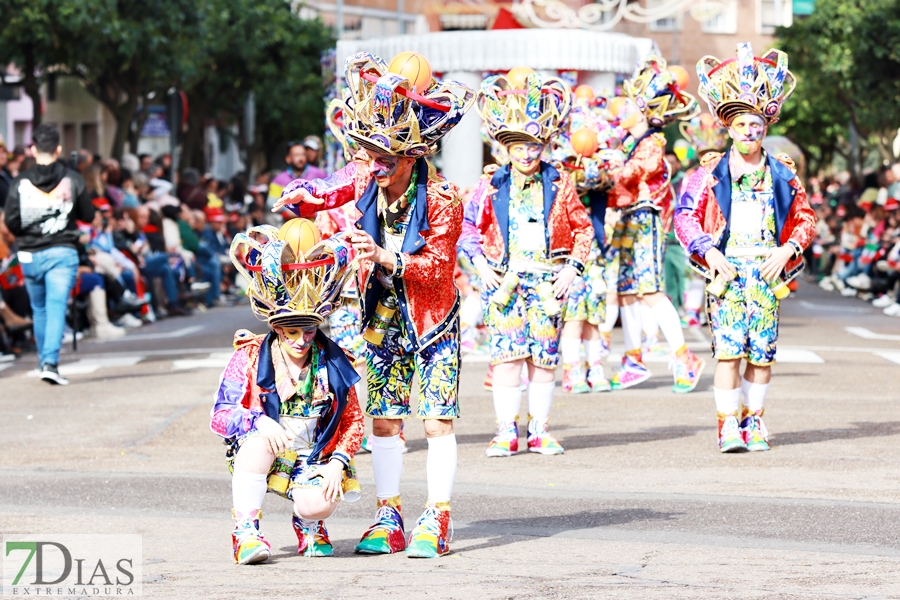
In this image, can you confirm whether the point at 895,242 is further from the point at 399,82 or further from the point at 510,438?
the point at 399,82

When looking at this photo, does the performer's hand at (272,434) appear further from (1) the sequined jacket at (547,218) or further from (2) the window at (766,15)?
(2) the window at (766,15)

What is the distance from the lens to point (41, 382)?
1412cm

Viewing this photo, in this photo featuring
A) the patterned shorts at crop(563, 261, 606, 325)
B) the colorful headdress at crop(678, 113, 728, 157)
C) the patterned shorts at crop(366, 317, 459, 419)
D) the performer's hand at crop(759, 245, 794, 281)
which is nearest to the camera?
the patterned shorts at crop(366, 317, 459, 419)

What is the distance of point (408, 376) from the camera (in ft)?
23.7

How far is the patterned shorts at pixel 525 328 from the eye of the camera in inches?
389

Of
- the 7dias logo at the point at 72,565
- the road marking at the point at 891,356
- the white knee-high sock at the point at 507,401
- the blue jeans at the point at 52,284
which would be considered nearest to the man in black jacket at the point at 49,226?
the blue jeans at the point at 52,284

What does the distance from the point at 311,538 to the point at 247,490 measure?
448mm

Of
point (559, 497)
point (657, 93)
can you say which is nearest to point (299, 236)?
point (559, 497)

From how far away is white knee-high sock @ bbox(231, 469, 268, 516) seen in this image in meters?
6.71

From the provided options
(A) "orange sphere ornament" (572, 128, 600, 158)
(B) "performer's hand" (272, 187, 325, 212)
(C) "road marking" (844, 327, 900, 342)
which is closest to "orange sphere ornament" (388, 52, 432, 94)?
(B) "performer's hand" (272, 187, 325, 212)

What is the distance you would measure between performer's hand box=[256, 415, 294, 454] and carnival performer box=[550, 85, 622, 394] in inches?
228

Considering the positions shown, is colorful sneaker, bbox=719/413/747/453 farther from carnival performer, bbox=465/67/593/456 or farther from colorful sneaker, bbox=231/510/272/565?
colorful sneaker, bbox=231/510/272/565

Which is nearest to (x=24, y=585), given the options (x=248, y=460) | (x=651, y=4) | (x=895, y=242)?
(x=248, y=460)

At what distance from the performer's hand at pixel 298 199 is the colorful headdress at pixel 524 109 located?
266cm
